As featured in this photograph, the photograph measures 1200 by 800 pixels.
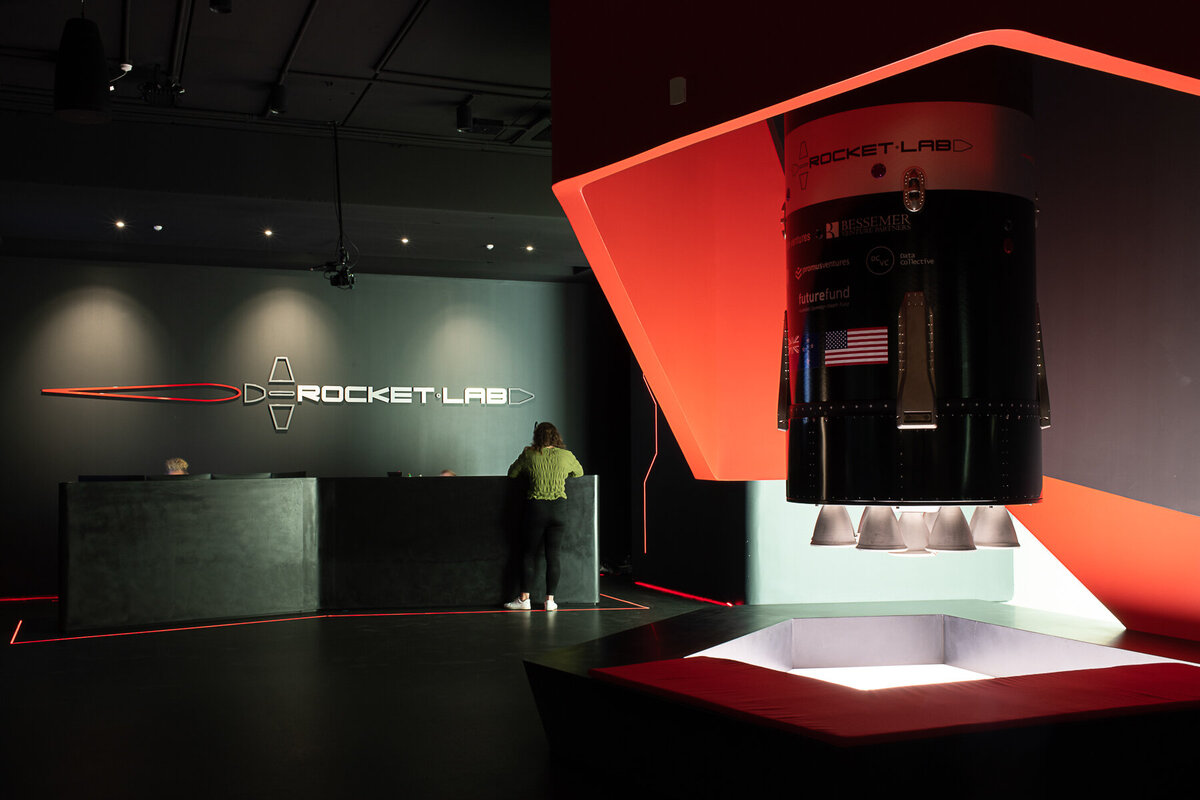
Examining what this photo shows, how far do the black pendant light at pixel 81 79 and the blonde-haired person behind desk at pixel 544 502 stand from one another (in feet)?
12.8

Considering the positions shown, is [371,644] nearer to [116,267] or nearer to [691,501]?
[691,501]

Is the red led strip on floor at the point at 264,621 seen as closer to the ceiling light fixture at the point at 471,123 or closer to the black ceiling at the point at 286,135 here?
the black ceiling at the point at 286,135

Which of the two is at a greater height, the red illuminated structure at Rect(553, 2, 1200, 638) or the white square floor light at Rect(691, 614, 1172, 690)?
the red illuminated structure at Rect(553, 2, 1200, 638)

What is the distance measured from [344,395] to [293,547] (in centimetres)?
287

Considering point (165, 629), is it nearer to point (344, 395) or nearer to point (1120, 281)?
point (344, 395)

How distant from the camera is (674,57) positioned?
9.78 feet

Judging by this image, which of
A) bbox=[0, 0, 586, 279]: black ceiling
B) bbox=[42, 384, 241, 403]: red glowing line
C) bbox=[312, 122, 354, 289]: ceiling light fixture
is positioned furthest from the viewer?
bbox=[42, 384, 241, 403]: red glowing line

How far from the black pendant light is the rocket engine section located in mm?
3666

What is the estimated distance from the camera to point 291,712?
4.86 m

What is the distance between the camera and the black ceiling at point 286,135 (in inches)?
248

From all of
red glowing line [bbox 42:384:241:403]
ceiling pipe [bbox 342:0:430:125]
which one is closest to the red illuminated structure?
ceiling pipe [bbox 342:0:430:125]

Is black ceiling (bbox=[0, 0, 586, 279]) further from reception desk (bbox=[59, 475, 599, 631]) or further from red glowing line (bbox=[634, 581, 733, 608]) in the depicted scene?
red glowing line (bbox=[634, 581, 733, 608])

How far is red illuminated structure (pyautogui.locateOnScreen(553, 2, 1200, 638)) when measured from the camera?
2.29m

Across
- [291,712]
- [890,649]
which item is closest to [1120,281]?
[890,649]
